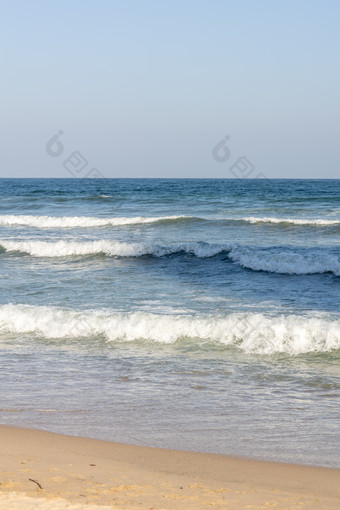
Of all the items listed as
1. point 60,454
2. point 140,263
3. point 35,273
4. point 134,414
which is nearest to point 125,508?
point 60,454

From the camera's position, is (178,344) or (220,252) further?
(220,252)

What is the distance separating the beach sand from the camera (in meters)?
3.67

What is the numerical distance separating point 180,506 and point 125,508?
1.03ft

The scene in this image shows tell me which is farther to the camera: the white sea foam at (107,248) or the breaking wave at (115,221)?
the breaking wave at (115,221)

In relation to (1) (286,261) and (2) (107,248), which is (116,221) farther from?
(1) (286,261)

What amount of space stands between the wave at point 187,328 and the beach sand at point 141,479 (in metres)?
3.76

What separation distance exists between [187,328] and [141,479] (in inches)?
193

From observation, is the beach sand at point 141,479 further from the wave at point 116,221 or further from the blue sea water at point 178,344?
the wave at point 116,221

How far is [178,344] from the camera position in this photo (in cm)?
856

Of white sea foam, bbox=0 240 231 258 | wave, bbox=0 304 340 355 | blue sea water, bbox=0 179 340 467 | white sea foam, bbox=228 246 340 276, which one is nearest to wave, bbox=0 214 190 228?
white sea foam, bbox=0 240 231 258

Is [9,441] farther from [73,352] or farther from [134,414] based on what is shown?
[73,352]

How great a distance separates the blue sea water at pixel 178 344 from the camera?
211 inches

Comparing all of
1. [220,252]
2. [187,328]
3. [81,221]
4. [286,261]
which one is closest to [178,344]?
[187,328]

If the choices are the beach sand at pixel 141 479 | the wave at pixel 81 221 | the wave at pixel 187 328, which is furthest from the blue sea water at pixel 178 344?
the wave at pixel 81 221
